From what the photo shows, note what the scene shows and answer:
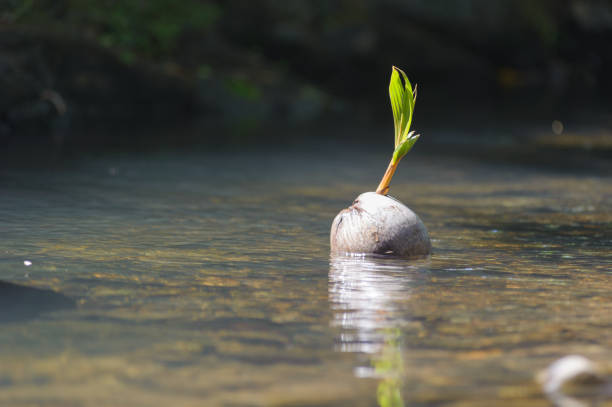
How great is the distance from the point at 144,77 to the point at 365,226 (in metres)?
13.0

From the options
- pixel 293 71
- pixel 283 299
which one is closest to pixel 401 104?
pixel 283 299

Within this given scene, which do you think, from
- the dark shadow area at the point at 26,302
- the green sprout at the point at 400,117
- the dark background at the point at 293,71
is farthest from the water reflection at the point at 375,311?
the dark background at the point at 293,71

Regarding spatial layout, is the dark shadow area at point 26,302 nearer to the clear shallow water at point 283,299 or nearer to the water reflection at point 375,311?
the clear shallow water at point 283,299

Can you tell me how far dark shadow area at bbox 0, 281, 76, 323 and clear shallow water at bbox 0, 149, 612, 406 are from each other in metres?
0.08

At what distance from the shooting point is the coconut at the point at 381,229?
18.8 ft

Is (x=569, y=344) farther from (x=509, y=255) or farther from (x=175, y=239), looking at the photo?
(x=175, y=239)

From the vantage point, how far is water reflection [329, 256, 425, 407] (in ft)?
11.5

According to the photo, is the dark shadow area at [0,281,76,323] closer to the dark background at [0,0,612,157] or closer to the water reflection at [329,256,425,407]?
the water reflection at [329,256,425,407]

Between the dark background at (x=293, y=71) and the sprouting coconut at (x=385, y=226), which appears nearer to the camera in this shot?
the sprouting coconut at (x=385, y=226)

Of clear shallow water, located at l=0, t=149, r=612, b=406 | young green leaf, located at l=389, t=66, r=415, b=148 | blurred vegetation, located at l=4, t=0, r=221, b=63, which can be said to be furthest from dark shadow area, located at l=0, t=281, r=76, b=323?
blurred vegetation, located at l=4, t=0, r=221, b=63

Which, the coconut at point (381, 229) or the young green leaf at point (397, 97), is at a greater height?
the young green leaf at point (397, 97)

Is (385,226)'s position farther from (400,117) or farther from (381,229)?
(400,117)

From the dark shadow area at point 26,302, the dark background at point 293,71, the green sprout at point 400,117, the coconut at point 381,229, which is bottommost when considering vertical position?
the dark shadow area at point 26,302

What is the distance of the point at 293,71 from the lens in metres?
27.2
